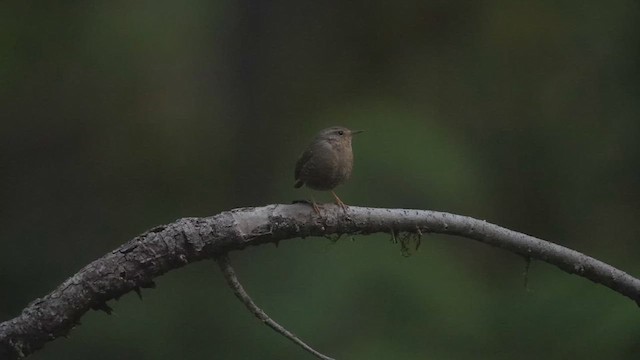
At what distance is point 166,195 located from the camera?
601cm

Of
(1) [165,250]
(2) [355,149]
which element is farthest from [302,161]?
(2) [355,149]

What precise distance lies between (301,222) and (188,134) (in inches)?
148

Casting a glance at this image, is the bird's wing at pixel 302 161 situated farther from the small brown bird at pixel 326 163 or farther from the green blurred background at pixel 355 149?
the green blurred background at pixel 355 149

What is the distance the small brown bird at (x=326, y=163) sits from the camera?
9.24 ft

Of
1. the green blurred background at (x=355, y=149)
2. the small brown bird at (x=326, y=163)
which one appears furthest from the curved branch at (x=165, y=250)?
the green blurred background at (x=355, y=149)

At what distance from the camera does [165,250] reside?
2223mm

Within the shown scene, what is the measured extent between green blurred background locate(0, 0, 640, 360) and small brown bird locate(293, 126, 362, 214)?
8.46ft

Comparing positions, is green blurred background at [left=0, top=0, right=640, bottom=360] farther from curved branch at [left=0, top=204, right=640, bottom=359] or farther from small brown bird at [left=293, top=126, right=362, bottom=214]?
curved branch at [left=0, top=204, right=640, bottom=359]

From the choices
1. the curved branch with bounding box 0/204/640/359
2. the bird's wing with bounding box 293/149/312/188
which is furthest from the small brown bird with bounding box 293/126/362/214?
the curved branch with bounding box 0/204/640/359

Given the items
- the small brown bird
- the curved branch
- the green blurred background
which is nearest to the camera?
the curved branch

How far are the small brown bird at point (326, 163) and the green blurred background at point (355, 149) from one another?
8.46 feet

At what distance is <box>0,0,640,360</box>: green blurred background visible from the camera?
550 centimetres

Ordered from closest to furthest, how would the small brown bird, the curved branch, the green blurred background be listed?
1. the curved branch
2. the small brown bird
3. the green blurred background

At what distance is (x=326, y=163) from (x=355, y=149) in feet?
10.0
